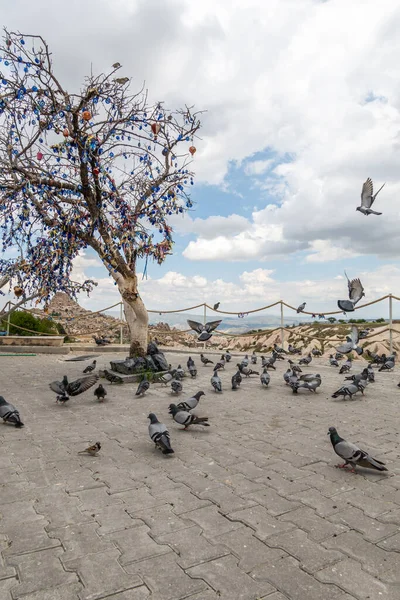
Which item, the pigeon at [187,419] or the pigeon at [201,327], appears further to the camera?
the pigeon at [201,327]

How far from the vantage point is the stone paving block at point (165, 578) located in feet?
7.29

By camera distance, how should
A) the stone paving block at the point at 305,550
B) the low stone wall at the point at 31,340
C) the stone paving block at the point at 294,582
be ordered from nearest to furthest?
the stone paving block at the point at 294,582
the stone paving block at the point at 305,550
the low stone wall at the point at 31,340

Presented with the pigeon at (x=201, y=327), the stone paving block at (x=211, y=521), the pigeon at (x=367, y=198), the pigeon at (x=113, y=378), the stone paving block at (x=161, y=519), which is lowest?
the stone paving block at (x=161, y=519)

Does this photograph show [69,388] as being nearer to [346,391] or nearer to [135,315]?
[135,315]

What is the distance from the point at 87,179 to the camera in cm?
895

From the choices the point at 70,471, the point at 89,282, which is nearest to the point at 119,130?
the point at 89,282

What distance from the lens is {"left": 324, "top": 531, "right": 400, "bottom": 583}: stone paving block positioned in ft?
7.89

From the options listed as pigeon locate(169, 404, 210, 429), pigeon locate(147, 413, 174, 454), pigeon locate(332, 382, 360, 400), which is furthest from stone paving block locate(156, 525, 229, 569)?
pigeon locate(332, 382, 360, 400)

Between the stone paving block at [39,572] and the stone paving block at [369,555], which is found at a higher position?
the stone paving block at [369,555]

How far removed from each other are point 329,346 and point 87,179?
985 centimetres

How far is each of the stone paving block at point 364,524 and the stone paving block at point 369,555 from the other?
0.26 feet

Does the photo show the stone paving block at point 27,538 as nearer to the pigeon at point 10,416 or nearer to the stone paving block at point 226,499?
the stone paving block at point 226,499

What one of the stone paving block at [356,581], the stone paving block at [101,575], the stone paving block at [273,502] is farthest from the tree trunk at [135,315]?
the stone paving block at [356,581]

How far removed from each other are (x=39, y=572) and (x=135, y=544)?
606 mm
